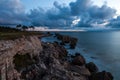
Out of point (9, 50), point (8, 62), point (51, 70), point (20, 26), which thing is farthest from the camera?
point (20, 26)

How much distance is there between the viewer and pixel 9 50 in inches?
837

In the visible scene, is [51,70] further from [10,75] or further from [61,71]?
[10,75]

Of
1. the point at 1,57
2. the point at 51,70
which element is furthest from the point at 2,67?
the point at 51,70

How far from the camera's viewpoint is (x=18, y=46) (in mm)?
26266

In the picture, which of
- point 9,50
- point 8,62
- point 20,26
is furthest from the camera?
point 20,26

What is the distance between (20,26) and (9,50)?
5121 inches

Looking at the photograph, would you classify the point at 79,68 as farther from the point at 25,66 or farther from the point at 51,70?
the point at 25,66

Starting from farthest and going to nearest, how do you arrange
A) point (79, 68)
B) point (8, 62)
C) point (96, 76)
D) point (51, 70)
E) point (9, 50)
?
point (79, 68)
point (96, 76)
point (51, 70)
point (9, 50)
point (8, 62)

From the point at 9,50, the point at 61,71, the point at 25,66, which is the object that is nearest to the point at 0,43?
the point at 9,50

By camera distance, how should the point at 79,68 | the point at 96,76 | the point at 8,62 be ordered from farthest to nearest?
the point at 79,68 < the point at 96,76 < the point at 8,62

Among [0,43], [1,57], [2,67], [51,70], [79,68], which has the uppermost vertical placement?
[0,43]

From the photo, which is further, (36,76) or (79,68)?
(79,68)

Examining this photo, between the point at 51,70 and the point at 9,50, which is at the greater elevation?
the point at 9,50

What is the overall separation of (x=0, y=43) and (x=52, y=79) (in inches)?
334
